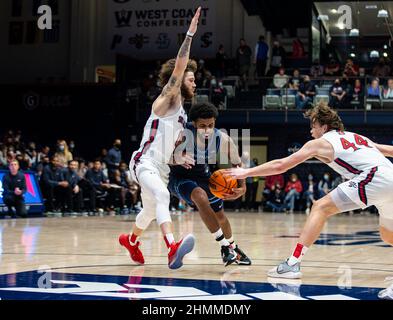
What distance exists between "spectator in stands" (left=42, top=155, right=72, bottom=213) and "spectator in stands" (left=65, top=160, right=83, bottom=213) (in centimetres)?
10

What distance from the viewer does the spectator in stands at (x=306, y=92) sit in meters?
21.8

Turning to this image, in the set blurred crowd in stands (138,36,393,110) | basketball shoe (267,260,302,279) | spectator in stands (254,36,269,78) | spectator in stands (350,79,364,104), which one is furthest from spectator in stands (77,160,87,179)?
basketball shoe (267,260,302,279)

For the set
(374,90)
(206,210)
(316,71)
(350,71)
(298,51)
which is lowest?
(206,210)

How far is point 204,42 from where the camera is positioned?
26969mm

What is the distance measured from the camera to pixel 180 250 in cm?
603

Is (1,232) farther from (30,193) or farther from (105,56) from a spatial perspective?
(105,56)

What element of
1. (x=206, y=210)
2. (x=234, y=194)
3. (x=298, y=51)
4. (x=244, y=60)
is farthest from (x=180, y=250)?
(x=298, y=51)

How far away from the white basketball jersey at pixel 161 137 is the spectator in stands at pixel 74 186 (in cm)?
1118

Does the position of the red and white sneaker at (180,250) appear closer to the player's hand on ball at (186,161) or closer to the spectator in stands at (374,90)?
the player's hand on ball at (186,161)

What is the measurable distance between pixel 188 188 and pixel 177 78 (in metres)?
1.20

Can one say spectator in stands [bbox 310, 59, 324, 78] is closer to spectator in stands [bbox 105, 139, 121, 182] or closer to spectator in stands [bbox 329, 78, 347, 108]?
spectator in stands [bbox 329, 78, 347, 108]

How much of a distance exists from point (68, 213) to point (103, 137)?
868cm

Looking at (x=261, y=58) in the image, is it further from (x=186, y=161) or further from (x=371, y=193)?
(x=371, y=193)
